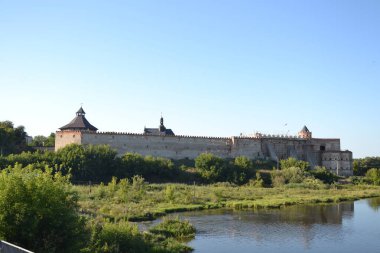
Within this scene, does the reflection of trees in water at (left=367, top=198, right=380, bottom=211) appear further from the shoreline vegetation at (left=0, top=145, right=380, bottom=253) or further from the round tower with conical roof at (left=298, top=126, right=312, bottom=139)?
the round tower with conical roof at (left=298, top=126, right=312, bottom=139)

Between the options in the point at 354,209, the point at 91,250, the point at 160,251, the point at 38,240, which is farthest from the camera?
the point at 354,209

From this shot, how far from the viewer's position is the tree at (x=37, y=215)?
9195 millimetres

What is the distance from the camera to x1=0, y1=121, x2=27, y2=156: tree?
123ft

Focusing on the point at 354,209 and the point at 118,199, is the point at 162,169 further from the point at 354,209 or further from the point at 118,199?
the point at 354,209

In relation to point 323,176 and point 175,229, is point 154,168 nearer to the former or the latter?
point 323,176

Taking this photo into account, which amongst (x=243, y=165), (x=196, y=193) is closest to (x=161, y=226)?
(x=196, y=193)

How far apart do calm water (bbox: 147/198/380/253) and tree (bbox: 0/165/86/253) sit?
215 inches

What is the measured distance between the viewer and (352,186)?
39.1 m

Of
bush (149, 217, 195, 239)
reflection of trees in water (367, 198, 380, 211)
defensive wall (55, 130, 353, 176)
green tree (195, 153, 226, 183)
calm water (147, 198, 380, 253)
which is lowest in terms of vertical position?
reflection of trees in water (367, 198, 380, 211)

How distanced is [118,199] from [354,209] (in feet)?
43.5

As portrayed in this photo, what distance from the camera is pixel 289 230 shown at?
17.9 m

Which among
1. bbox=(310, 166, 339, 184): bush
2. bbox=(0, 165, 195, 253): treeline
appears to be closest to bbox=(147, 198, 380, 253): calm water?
bbox=(0, 165, 195, 253): treeline

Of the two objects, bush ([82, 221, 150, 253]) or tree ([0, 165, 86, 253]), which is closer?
tree ([0, 165, 86, 253])

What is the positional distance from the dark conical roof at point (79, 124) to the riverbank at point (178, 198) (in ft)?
43.2
